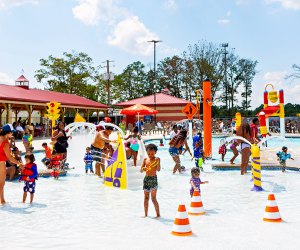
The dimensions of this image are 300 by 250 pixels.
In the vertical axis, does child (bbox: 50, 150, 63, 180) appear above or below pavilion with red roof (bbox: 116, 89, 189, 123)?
below

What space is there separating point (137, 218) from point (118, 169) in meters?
3.31

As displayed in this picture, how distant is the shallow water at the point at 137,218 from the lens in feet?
17.7

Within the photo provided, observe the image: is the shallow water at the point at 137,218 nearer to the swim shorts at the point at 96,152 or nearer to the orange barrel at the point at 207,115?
the swim shorts at the point at 96,152

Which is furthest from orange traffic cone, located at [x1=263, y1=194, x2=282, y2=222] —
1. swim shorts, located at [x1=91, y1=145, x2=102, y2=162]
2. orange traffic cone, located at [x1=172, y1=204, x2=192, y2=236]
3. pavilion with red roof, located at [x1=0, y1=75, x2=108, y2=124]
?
pavilion with red roof, located at [x1=0, y1=75, x2=108, y2=124]

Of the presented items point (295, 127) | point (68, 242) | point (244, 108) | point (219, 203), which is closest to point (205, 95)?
point (219, 203)

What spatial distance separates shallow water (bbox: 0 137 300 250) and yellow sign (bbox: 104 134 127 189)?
31 cm

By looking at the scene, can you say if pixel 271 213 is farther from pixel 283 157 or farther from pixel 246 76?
pixel 246 76

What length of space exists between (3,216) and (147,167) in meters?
2.84

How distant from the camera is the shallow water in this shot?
540 centimetres

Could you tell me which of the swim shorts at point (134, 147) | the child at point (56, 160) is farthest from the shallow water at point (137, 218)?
the swim shorts at point (134, 147)

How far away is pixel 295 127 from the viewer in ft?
119

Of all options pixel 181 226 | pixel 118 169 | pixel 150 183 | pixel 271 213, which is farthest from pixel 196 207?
pixel 118 169

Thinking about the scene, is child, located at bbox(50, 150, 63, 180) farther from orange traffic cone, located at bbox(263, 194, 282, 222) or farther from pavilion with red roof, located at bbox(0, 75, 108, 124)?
pavilion with red roof, located at bbox(0, 75, 108, 124)

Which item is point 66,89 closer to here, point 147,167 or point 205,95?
point 205,95
